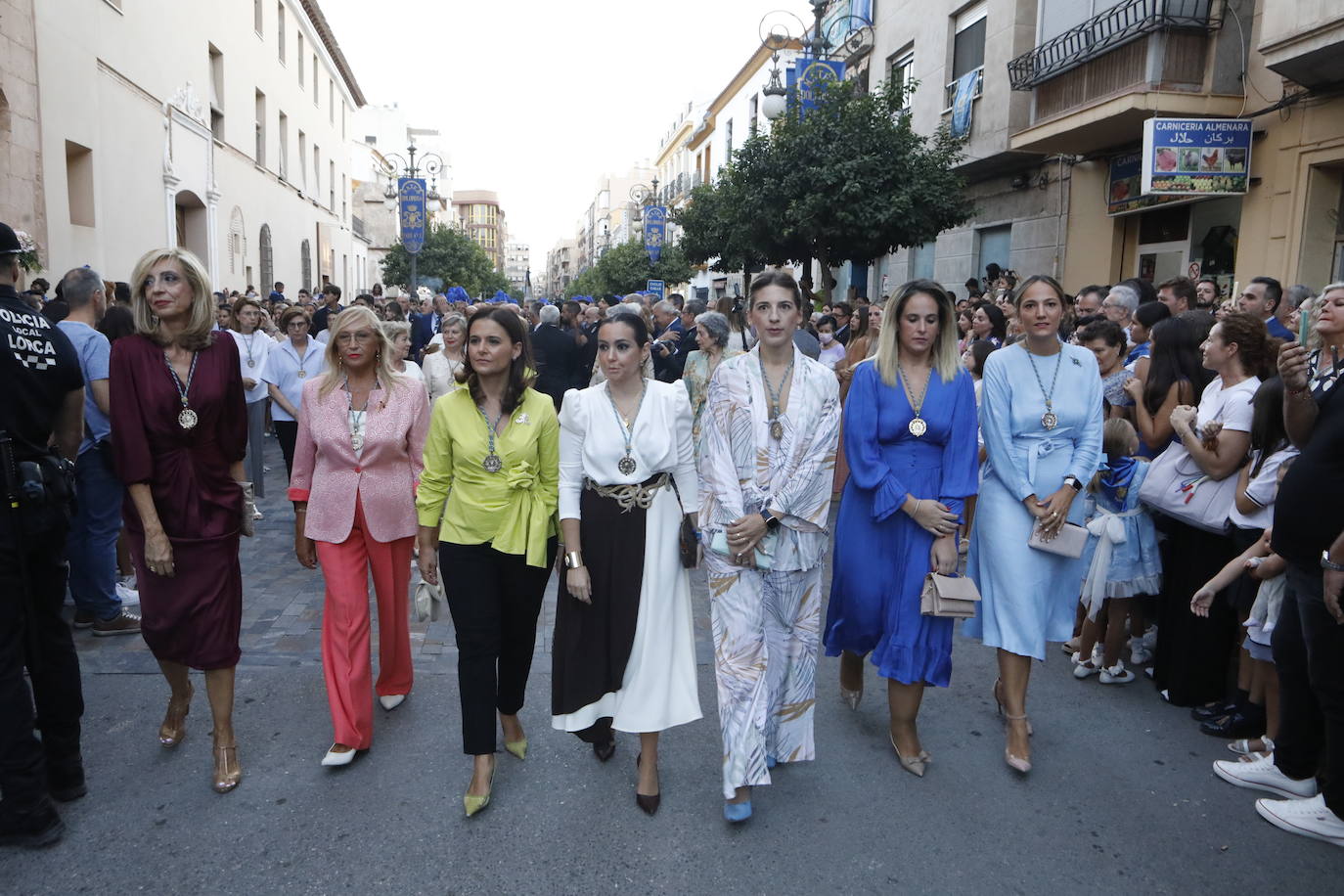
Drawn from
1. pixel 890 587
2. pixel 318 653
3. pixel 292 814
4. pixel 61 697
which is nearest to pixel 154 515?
pixel 61 697

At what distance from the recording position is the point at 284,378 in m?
8.00

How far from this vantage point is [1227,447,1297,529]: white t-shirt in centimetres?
397

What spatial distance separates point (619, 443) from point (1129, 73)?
11.6 metres

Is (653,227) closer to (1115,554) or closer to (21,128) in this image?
(21,128)

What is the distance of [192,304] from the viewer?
12.2 ft

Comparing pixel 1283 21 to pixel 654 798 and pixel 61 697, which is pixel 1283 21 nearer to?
pixel 654 798

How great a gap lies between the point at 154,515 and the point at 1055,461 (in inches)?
148

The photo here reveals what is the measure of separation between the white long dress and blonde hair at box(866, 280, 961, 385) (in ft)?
2.89

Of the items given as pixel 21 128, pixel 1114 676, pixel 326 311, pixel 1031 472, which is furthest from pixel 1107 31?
pixel 21 128

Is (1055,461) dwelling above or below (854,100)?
below

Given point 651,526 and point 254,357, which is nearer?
point 651,526

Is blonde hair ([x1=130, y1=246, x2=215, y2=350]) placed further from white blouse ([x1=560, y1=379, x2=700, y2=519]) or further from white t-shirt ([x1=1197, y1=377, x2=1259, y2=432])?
white t-shirt ([x1=1197, y1=377, x2=1259, y2=432])

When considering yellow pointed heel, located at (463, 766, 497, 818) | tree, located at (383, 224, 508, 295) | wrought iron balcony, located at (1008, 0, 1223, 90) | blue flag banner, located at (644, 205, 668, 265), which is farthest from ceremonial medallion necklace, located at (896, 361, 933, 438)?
tree, located at (383, 224, 508, 295)

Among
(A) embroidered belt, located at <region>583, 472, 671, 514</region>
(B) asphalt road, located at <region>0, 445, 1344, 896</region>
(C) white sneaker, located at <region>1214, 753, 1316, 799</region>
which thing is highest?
(A) embroidered belt, located at <region>583, 472, 671, 514</region>
